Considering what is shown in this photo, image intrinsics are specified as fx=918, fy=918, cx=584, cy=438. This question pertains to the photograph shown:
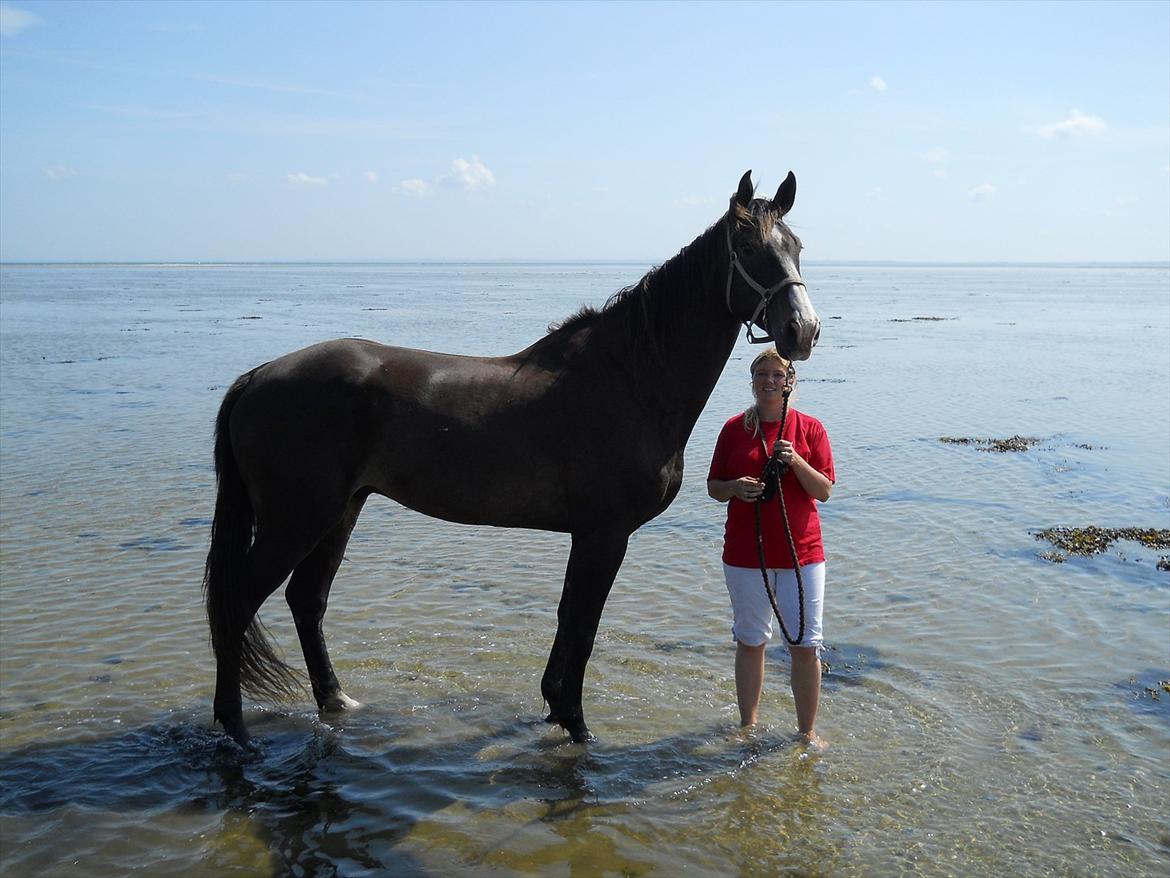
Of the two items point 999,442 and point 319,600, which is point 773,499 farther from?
point 999,442

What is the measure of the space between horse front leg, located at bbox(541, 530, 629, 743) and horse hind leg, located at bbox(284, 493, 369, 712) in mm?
1243

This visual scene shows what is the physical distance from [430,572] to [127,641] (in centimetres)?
244

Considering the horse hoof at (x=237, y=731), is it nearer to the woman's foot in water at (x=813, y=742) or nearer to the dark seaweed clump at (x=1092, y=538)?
the woman's foot in water at (x=813, y=742)

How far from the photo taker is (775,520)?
4730mm

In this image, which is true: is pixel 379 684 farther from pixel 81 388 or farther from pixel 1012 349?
pixel 1012 349

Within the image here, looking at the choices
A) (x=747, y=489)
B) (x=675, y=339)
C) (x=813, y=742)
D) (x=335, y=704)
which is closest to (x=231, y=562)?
(x=335, y=704)

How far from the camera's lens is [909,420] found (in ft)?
50.4

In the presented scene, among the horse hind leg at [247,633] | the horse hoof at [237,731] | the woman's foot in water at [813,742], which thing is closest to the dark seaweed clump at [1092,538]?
the woman's foot in water at [813,742]

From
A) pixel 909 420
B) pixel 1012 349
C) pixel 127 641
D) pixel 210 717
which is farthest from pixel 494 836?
pixel 1012 349

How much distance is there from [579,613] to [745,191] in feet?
7.37

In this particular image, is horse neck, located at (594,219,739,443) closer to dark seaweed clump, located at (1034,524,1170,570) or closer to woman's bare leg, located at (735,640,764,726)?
woman's bare leg, located at (735,640,764,726)

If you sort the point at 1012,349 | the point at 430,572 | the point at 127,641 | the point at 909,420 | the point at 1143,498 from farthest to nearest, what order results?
the point at 1012,349
the point at 909,420
the point at 1143,498
the point at 430,572
the point at 127,641

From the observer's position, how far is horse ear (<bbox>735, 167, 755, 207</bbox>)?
434 centimetres

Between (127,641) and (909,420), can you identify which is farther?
(909,420)
